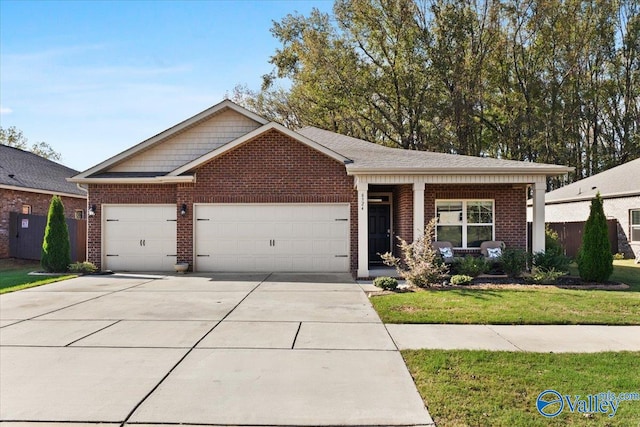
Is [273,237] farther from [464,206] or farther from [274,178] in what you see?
[464,206]

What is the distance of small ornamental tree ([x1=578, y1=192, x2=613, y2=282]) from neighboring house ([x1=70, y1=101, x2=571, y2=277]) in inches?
58.0

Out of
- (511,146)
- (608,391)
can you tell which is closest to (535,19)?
(511,146)

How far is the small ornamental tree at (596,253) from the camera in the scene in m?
10.1

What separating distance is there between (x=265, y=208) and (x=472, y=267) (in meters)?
6.16

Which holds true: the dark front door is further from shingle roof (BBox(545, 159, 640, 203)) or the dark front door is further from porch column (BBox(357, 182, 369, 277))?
shingle roof (BBox(545, 159, 640, 203))

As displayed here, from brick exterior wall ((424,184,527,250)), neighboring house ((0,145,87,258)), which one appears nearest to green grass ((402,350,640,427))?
brick exterior wall ((424,184,527,250))

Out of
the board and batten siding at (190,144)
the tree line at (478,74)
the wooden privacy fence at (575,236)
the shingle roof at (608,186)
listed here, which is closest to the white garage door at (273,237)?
the board and batten siding at (190,144)

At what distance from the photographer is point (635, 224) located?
663 inches

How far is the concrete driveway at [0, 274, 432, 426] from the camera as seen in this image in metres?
3.59

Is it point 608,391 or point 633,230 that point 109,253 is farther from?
point 633,230

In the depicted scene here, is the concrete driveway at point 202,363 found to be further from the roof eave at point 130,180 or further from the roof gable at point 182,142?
the roof gable at point 182,142

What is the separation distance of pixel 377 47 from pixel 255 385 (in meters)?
26.2

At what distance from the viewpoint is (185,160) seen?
45.5 ft

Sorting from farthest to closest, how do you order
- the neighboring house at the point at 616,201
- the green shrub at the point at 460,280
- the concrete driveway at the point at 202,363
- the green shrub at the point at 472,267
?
the neighboring house at the point at 616,201 → the green shrub at the point at 472,267 → the green shrub at the point at 460,280 → the concrete driveway at the point at 202,363
